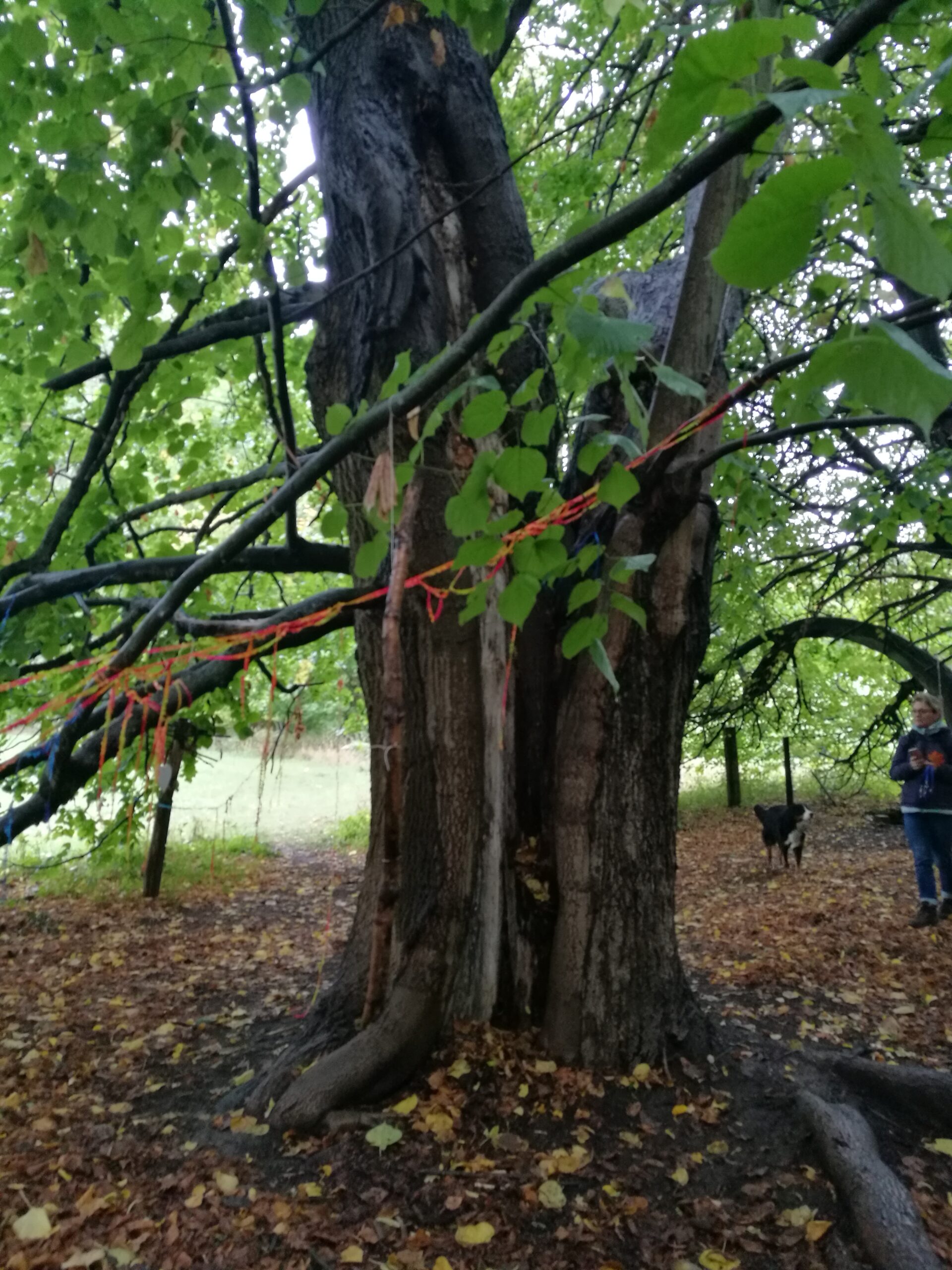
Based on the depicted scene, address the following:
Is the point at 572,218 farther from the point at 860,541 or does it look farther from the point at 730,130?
the point at 730,130

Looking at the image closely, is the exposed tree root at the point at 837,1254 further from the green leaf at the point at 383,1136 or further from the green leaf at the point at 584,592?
the green leaf at the point at 584,592

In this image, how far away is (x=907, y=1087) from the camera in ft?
9.30

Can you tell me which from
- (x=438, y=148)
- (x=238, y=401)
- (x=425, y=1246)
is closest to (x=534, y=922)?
(x=425, y=1246)

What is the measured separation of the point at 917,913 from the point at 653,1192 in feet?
12.8

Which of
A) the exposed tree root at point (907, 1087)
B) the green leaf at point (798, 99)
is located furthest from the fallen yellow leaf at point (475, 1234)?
the green leaf at point (798, 99)

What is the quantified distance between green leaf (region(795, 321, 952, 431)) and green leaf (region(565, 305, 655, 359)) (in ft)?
1.41

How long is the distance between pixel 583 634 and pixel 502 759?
39.5 inches

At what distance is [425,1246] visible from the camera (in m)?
2.21

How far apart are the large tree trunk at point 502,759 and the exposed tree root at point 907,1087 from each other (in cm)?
59

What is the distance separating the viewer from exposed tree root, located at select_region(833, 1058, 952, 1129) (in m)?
2.77

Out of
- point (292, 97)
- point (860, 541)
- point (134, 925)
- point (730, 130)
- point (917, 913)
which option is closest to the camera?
point (730, 130)

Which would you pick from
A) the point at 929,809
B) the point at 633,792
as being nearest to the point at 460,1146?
the point at 633,792

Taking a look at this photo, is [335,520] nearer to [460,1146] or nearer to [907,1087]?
[460,1146]

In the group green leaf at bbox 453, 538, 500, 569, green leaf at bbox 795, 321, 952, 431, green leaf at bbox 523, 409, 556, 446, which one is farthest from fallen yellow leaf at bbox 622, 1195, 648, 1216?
green leaf at bbox 795, 321, 952, 431
